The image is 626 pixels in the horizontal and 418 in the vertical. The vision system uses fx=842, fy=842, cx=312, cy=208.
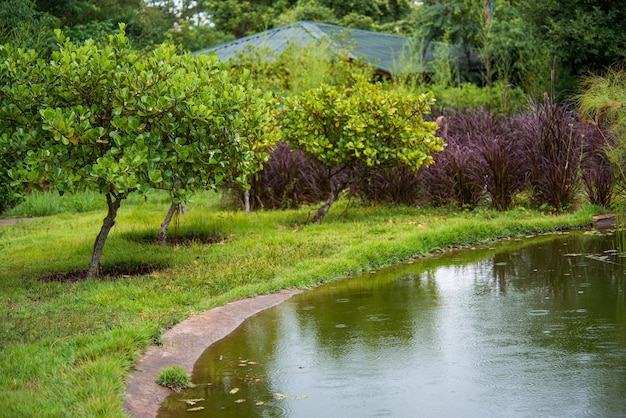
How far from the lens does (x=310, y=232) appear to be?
12.8 metres

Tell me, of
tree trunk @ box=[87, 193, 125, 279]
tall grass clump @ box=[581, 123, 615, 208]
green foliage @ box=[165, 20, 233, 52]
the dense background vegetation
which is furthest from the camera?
green foliage @ box=[165, 20, 233, 52]

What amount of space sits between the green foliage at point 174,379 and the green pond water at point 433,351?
11cm

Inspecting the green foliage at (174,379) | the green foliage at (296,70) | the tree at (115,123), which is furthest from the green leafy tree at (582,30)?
the green foliage at (174,379)

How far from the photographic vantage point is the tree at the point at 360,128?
13.4 metres

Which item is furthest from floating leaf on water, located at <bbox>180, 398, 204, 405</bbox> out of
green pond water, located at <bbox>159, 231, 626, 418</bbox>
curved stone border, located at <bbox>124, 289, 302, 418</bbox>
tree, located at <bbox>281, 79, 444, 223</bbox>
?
tree, located at <bbox>281, 79, 444, 223</bbox>

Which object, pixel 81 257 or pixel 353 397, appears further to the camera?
pixel 81 257

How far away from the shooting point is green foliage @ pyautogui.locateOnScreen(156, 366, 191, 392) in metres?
6.23

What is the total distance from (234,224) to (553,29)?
37.4ft

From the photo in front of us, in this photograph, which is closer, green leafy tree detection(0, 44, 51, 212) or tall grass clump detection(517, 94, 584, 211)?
green leafy tree detection(0, 44, 51, 212)

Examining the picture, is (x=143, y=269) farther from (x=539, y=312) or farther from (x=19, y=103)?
(x=539, y=312)

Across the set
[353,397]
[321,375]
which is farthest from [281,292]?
[353,397]

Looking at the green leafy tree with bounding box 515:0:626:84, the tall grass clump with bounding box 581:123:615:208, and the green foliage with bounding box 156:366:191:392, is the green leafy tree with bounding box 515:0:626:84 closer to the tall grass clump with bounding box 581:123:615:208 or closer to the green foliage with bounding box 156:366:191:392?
the tall grass clump with bounding box 581:123:615:208

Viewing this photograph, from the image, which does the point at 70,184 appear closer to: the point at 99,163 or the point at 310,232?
the point at 99,163

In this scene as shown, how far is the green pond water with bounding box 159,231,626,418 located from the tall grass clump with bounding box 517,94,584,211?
420cm
